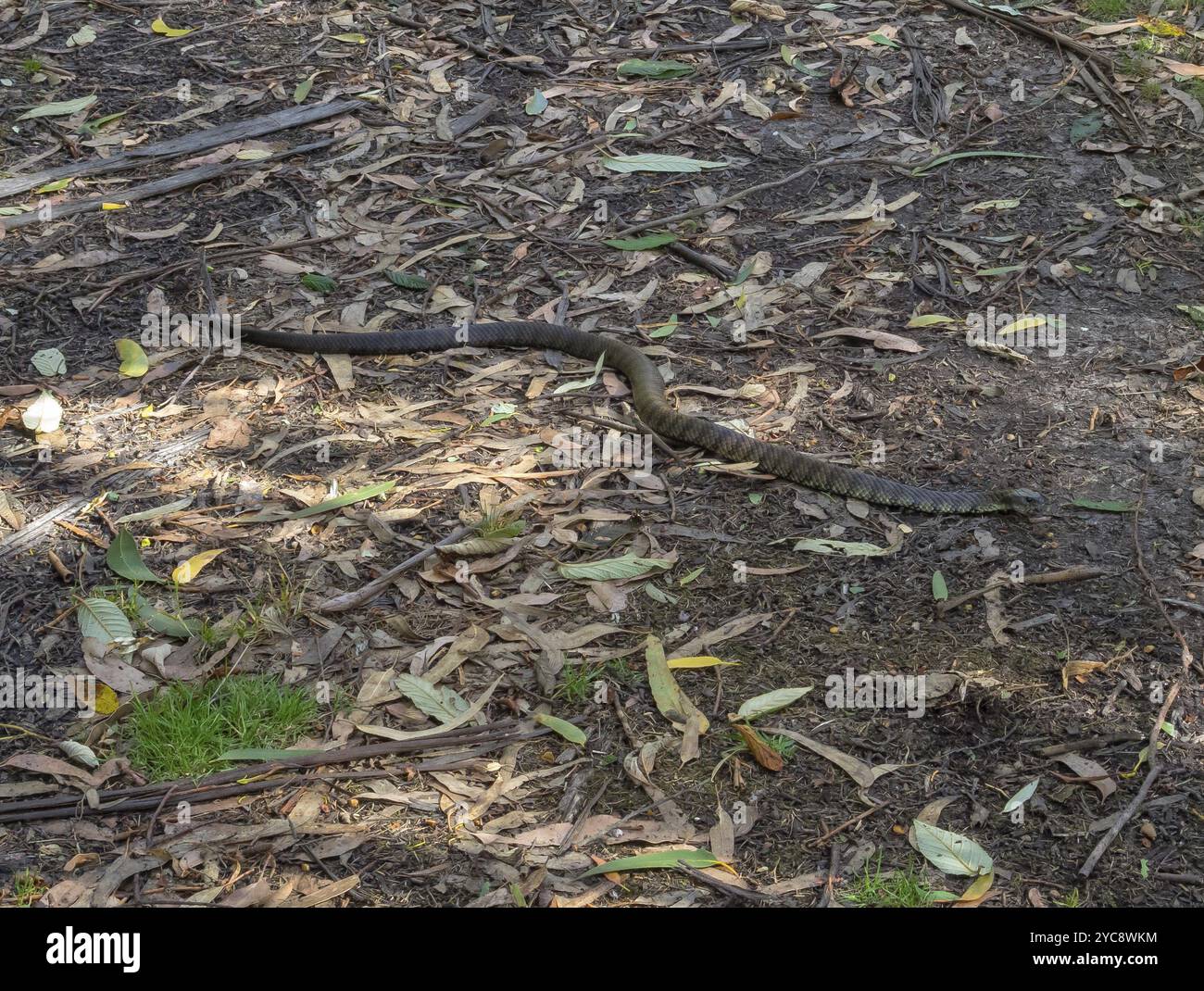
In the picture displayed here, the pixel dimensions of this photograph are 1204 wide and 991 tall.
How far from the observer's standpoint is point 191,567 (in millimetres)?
5426

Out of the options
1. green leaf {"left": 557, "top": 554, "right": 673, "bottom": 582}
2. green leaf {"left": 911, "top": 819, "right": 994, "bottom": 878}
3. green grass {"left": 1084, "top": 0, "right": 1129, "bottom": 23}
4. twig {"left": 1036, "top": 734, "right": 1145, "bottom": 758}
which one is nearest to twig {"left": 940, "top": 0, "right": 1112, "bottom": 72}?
green grass {"left": 1084, "top": 0, "right": 1129, "bottom": 23}

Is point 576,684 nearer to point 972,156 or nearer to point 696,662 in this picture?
point 696,662

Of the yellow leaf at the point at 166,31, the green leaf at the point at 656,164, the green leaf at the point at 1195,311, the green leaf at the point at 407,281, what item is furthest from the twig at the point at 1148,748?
the yellow leaf at the point at 166,31

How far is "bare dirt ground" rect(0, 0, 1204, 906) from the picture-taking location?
171 inches

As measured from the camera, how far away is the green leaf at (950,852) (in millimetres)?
4113

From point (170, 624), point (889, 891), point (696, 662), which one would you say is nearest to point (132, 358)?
point (170, 624)

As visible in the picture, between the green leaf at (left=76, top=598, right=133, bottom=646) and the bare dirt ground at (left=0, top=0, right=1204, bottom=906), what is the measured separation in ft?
0.17

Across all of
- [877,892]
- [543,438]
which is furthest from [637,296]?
[877,892]

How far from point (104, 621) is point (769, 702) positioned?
9.76ft

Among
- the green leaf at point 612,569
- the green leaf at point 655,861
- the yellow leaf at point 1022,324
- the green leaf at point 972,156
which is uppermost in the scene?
the green leaf at point 972,156

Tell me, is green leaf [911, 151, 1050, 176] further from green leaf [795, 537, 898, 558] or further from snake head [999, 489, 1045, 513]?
green leaf [795, 537, 898, 558]

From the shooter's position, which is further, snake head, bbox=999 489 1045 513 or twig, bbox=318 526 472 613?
snake head, bbox=999 489 1045 513

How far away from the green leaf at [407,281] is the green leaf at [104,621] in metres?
3.31

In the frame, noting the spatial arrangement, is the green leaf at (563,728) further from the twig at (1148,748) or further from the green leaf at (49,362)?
the green leaf at (49,362)
